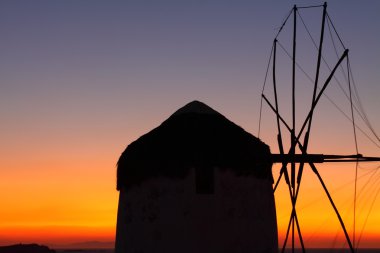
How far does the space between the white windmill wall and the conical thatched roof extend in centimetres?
27

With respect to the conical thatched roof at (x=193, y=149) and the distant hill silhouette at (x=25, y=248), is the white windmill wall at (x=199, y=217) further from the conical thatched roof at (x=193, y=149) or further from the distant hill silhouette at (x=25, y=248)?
the distant hill silhouette at (x=25, y=248)

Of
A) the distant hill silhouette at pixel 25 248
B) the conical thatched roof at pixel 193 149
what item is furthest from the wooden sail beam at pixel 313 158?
the distant hill silhouette at pixel 25 248

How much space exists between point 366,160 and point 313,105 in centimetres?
219

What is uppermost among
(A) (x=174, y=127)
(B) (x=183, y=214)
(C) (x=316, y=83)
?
(C) (x=316, y=83)

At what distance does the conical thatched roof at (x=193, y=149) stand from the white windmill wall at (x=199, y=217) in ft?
0.89

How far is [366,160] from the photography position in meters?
16.8

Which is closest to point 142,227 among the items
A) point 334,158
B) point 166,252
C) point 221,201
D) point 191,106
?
point 166,252

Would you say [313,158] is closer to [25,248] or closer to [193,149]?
[193,149]

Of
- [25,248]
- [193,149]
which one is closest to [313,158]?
[193,149]

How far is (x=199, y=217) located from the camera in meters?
15.0

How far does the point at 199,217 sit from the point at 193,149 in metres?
1.81

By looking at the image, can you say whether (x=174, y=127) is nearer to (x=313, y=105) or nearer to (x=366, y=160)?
(x=313, y=105)

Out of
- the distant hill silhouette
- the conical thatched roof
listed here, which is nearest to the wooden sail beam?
the conical thatched roof

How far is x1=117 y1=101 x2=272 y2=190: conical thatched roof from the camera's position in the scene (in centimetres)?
1552
